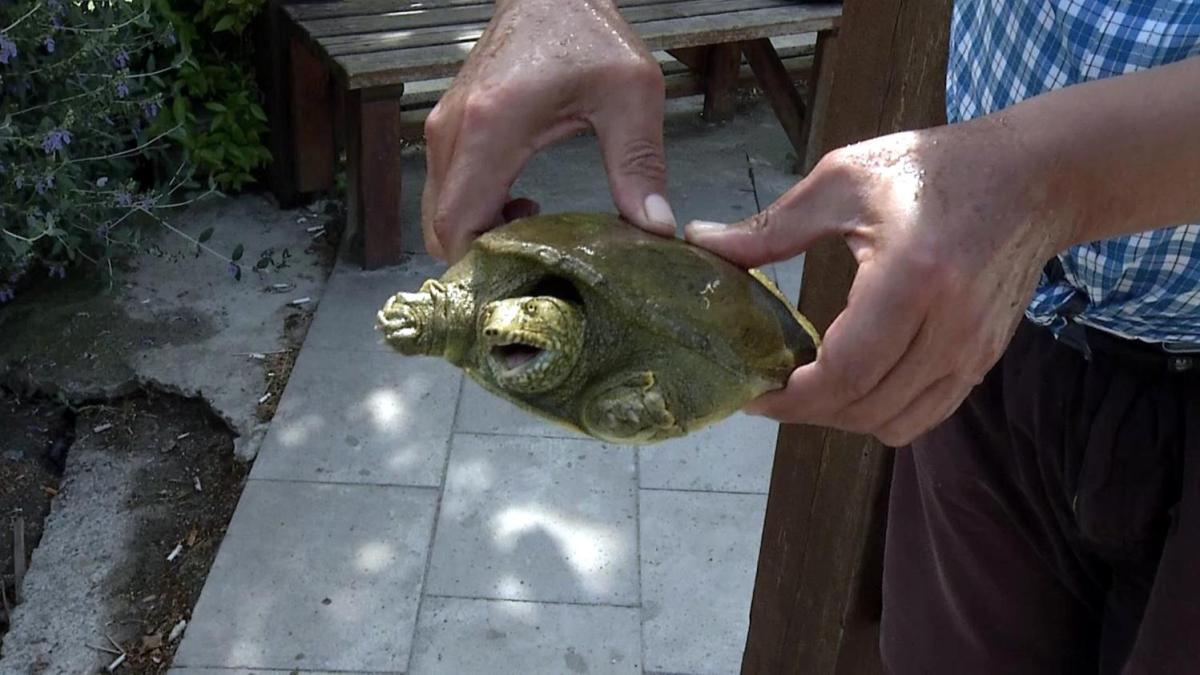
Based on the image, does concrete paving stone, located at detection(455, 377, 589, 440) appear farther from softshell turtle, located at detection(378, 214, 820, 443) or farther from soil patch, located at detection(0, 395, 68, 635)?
softshell turtle, located at detection(378, 214, 820, 443)

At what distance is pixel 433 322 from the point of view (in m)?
1.24

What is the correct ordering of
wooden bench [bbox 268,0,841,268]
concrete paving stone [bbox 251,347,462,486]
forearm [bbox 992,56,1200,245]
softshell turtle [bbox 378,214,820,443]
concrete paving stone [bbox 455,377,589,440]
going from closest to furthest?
1. forearm [bbox 992,56,1200,245]
2. softshell turtle [bbox 378,214,820,443]
3. concrete paving stone [bbox 251,347,462,486]
4. concrete paving stone [bbox 455,377,589,440]
5. wooden bench [bbox 268,0,841,268]

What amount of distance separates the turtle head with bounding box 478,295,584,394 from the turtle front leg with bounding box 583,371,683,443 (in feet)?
0.15

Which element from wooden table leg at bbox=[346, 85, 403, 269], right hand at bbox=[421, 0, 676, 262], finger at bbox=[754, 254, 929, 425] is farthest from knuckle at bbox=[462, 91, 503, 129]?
wooden table leg at bbox=[346, 85, 403, 269]

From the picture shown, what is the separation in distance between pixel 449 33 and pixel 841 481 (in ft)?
9.06

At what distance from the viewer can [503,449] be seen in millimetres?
3365

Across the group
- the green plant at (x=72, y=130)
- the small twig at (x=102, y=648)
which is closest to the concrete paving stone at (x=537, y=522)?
the small twig at (x=102, y=648)

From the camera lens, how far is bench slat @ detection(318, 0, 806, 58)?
3.95 m

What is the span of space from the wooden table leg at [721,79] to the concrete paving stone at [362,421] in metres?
2.25

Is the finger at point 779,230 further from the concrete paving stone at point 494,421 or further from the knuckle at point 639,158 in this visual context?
the concrete paving stone at point 494,421

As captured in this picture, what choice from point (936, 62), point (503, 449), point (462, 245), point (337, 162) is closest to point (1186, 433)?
point (936, 62)

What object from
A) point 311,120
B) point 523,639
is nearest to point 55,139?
point 311,120

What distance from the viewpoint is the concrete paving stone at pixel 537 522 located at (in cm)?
293

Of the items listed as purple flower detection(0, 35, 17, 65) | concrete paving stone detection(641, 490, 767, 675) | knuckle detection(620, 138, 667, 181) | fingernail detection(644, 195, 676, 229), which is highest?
knuckle detection(620, 138, 667, 181)
